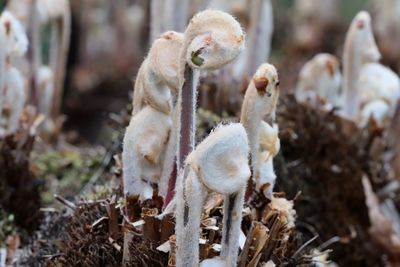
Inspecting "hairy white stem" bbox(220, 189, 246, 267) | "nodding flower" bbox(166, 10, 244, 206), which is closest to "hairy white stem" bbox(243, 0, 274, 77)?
"nodding flower" bbox(166, 10, 244, 206)

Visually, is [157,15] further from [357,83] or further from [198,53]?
[198,53]

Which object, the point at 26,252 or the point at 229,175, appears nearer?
the point at 229,175

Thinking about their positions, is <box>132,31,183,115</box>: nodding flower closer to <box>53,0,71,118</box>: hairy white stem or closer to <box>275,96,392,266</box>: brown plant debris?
<box>275,96,392,266</box>: brown plant debris

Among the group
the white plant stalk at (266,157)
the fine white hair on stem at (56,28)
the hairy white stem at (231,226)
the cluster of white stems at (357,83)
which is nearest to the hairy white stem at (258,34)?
the cluster of white stems at (357,83)

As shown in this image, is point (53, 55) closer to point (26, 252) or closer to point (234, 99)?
point (234, 99)

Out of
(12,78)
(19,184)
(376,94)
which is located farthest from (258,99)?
(376,94)

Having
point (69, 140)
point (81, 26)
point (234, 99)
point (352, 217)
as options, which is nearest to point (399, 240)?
point (352, 217)
